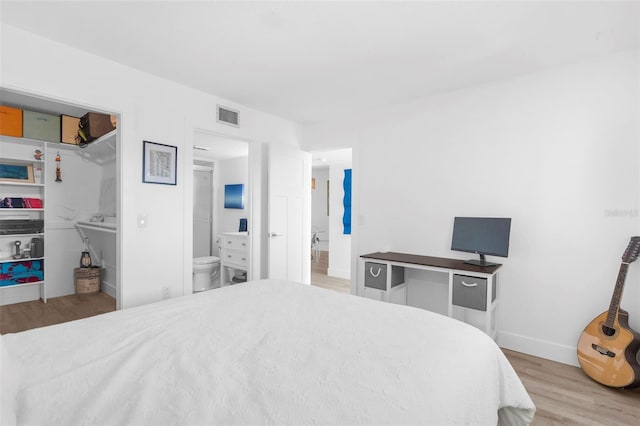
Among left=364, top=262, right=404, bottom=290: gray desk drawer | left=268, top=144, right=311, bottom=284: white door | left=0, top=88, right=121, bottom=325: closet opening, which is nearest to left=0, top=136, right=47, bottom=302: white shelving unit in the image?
left=0, top=88, right=121, bottom=325: closet opening

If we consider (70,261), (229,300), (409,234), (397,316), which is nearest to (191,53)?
(229,300)

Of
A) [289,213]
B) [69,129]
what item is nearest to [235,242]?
[289,213]

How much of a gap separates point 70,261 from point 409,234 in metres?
4.66

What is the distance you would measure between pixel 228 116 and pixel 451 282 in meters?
2.89

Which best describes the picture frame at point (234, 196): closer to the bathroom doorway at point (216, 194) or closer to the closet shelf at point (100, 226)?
the bathroom doorway at point (216, 194)

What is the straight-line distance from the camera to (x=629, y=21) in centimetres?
202

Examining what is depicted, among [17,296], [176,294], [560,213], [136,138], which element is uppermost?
[136,138]

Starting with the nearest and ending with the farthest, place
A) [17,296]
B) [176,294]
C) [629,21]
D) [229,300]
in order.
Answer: [229,300], [629,21], [176,294], [17,296]

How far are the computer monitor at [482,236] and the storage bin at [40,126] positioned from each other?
484 centimetres

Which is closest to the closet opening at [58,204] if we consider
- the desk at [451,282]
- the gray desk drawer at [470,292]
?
the desk at [451,282]

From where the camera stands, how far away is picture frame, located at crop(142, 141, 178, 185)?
283 centimetres

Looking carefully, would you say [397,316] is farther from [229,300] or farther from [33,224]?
[33,224]

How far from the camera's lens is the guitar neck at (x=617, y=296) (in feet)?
7.30

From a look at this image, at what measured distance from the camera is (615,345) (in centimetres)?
220
